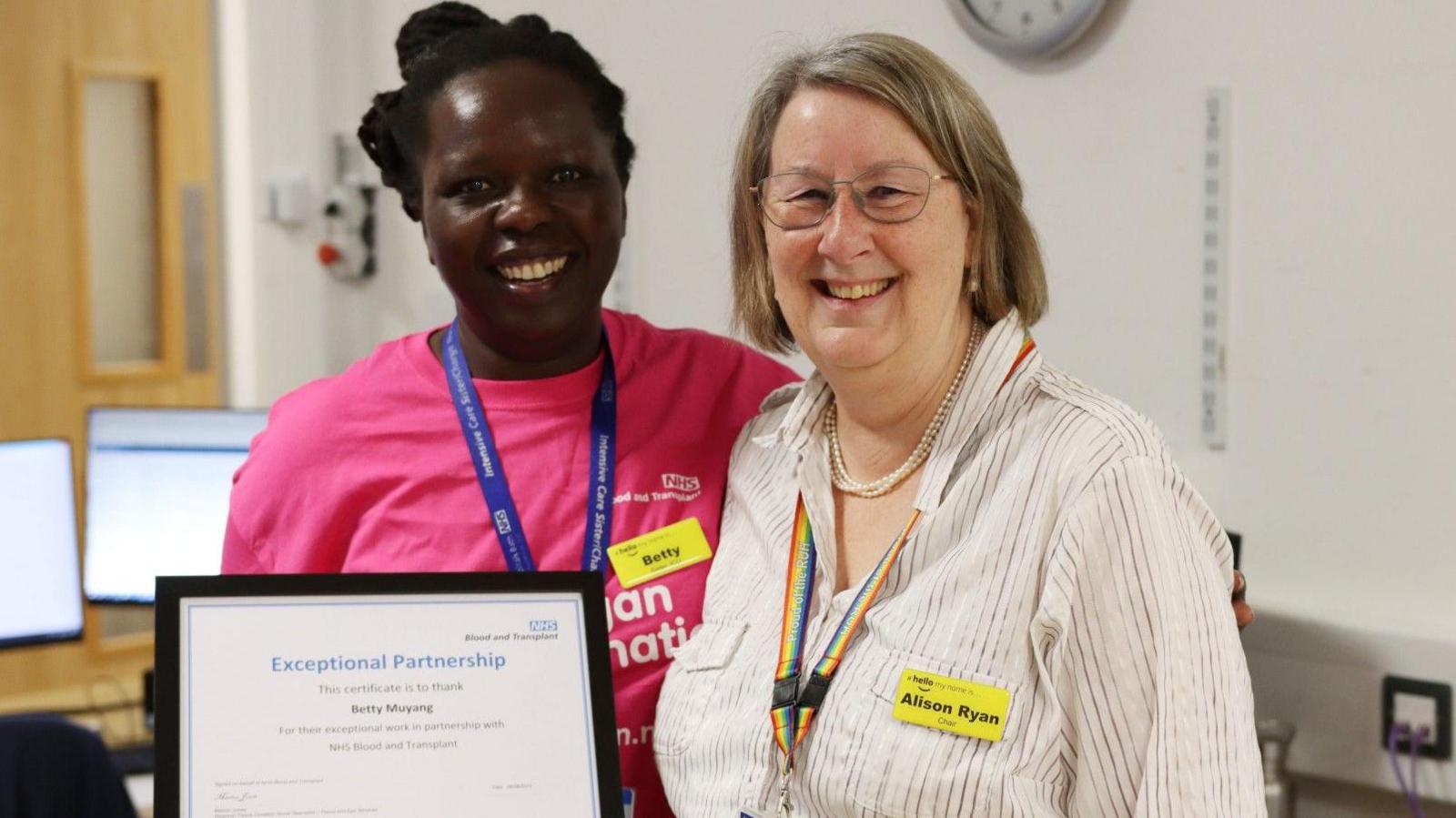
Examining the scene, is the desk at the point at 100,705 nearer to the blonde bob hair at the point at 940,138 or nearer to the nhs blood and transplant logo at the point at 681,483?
the nhs blood and transplant logo at the point at 681,483

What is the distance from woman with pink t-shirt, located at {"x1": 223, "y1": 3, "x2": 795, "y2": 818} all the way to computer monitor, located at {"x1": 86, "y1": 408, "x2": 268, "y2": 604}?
129 cm

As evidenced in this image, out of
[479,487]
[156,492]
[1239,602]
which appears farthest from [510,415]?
[156,492]

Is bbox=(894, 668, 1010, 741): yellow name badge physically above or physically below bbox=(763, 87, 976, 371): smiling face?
below

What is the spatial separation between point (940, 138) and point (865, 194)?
0.34ft

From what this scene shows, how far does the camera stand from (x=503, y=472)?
1.94 m

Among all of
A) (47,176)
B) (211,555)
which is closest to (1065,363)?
(211,555)

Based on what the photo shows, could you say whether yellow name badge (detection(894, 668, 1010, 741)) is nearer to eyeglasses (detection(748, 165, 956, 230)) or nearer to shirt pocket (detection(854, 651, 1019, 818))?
shirt pocket (detection(854, 651, 1019, 818))

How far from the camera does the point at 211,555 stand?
10.7ft

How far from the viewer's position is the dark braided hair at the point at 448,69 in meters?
2.01

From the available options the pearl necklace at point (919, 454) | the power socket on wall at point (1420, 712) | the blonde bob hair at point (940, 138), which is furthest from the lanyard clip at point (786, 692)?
the power socket on wall at point (1420, 712)

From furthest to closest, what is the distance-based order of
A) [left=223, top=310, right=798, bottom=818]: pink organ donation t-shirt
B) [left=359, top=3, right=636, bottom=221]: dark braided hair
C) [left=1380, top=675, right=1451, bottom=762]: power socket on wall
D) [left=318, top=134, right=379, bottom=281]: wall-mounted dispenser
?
1. [left=318, top=134, right=379, bottom=281]: wall-mounted dispenser
2. [left=1380, top=675, right=1451, bottom=762]: power socket on wall
3. [left=359, top=3, right=636, bottom=221]: dark braided hair
4. [left=223, top=310, right=798, bottom=818]: pink organ donation t-shirt

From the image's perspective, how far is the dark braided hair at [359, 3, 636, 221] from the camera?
6.59ft

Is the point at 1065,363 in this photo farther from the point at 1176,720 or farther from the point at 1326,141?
the point at 1176,720

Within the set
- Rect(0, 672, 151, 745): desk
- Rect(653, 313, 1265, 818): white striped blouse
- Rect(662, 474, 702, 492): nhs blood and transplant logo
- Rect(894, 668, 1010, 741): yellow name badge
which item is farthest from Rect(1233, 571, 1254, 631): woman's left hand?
Rect(0, 672, 151, 745): desk
